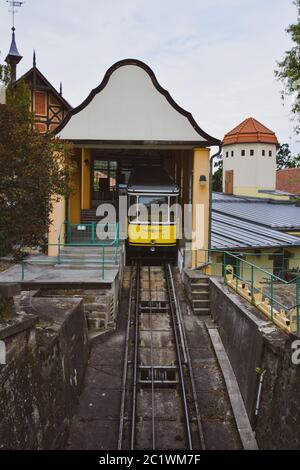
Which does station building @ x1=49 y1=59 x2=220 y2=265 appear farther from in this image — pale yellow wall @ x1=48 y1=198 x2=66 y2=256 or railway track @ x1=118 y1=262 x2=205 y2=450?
railway track @ x1=118 y1=262 x2=205 y2=450

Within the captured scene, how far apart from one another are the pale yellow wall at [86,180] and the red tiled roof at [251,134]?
19.5m

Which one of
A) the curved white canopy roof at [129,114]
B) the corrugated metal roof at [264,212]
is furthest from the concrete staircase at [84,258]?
the corrugated metal roof at [264,212]

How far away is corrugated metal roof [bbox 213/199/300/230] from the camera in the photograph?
22.5m

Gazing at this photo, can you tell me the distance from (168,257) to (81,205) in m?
6.04

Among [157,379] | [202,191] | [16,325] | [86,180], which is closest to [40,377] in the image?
[16,325]

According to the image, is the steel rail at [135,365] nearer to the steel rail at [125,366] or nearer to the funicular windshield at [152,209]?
the steel rail at [125,366]

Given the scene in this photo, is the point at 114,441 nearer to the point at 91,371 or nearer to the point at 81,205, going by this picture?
the point at 91,371

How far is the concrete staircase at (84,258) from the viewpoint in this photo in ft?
44.6

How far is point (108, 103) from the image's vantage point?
1526cm

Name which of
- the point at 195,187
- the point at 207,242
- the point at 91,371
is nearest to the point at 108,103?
the point at 195,187

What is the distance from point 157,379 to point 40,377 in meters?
3.33

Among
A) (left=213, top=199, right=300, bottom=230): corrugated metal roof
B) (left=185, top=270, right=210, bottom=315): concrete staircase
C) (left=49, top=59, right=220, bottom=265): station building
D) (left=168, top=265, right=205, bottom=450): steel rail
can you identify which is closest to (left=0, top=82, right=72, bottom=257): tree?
(left=168, top=265, right=205, bottom=450): steel rail

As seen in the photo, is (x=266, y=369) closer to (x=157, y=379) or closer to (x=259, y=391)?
(x=259, y=391)

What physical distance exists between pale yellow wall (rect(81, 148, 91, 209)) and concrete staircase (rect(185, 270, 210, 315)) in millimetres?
8976
